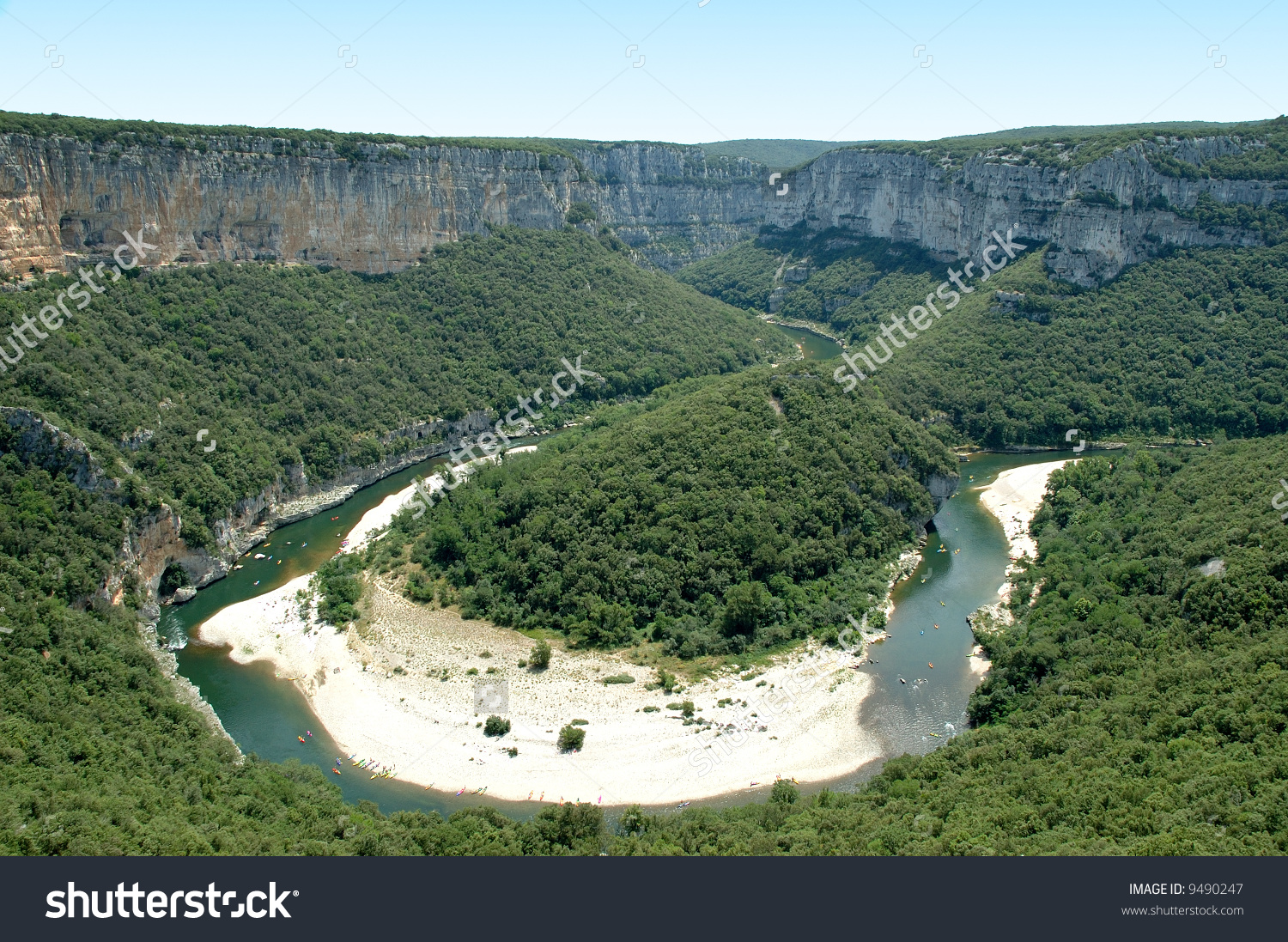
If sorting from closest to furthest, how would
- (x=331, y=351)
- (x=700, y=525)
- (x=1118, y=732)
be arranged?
(x=1118, y=732), (x=700, y=525), (x=331, y=351)

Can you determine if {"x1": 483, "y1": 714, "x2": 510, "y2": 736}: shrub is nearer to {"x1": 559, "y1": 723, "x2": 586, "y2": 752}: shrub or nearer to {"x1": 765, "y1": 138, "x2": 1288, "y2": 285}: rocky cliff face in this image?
{"x1": 559, "y1": 723, "x2": 586, "y2": 752}: shrub

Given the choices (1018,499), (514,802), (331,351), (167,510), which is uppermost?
(331,351)

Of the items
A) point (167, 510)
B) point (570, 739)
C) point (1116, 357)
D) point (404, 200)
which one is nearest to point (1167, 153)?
point (1116, 357)

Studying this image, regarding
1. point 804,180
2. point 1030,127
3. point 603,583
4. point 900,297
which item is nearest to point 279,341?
point 603,583

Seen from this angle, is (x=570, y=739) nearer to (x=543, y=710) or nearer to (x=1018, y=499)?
(x=543, y=710)

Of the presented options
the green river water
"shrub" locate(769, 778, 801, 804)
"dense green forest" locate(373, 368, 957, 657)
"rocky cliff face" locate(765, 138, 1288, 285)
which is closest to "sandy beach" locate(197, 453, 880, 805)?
the green river water

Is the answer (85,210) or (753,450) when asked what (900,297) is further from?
(85,210)
